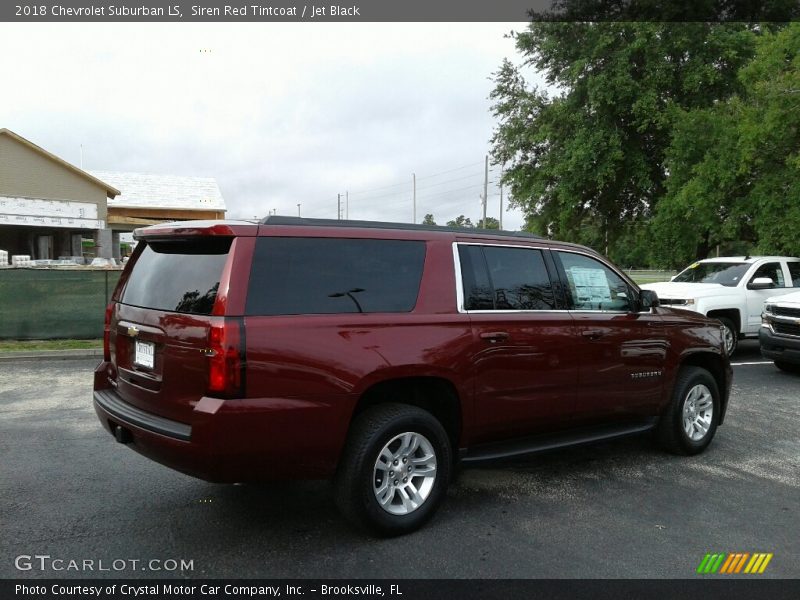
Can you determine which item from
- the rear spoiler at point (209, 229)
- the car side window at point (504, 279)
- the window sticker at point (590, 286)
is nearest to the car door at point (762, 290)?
the window sticker at point (590, 286)

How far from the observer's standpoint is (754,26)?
18672 millimetres

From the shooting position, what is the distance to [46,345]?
11.7 meters

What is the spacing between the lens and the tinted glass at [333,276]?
136 inches

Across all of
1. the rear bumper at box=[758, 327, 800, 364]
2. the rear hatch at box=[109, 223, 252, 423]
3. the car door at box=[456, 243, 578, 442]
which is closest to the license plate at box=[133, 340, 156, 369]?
the rear hatch at box=[109, 223, 252, 423]

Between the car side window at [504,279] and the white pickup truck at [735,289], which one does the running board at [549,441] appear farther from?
the white pickup truck at [735,289]

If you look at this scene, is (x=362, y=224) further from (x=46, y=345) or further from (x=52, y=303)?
(x=52, y=303)

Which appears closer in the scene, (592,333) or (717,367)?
(592,333)

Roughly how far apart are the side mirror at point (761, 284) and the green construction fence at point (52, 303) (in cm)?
1217

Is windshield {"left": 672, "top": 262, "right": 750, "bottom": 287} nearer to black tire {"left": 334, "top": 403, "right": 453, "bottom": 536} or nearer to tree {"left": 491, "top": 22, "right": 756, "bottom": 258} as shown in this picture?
tree {"left": 491, "top": 22, "right": 756, "bottom": 258}

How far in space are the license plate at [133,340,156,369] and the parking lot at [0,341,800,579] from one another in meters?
1.02

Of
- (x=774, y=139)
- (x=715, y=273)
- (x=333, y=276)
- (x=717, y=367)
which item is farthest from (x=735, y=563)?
(x=774, y=139)

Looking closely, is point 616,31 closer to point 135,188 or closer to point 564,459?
point 564,459

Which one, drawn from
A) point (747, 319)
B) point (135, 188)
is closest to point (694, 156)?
point (747, 319)

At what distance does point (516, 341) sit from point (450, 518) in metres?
1.24
